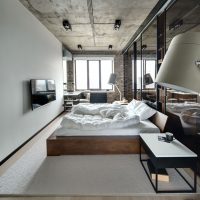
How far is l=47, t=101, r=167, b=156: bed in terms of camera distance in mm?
3096

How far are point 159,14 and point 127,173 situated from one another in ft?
9.48

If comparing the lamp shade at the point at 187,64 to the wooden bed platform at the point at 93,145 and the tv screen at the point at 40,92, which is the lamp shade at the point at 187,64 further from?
the tv screen at the point at 40,92

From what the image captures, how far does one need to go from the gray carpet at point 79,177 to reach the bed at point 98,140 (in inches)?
3.9

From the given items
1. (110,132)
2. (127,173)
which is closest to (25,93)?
(110,132)

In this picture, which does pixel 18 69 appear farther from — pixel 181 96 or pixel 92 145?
pixel 181 96

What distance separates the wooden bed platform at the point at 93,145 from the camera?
3.09m

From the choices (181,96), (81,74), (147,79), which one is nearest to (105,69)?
(81,74)

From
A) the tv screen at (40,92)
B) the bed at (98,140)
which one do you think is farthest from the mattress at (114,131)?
the tv screen at (40,92)

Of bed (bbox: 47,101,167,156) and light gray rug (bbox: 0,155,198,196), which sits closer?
light gray rug (bbox: 0,155,198,196)

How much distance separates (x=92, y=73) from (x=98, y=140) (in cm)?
613

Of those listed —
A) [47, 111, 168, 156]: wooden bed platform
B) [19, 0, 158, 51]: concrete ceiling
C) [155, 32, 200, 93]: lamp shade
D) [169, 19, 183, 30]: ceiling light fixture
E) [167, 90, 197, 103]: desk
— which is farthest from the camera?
[19, 0, 158, 51]: concrete ceiling

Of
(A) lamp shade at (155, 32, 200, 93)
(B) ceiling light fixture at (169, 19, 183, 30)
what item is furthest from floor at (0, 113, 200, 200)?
(B) ceiling light fixture at (169, 19, 183, 30)

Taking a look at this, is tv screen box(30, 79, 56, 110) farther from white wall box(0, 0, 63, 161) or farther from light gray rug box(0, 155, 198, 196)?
light gray rug box(0, 155, 198, 196)

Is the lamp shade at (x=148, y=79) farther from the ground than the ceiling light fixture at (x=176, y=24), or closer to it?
closer to it
